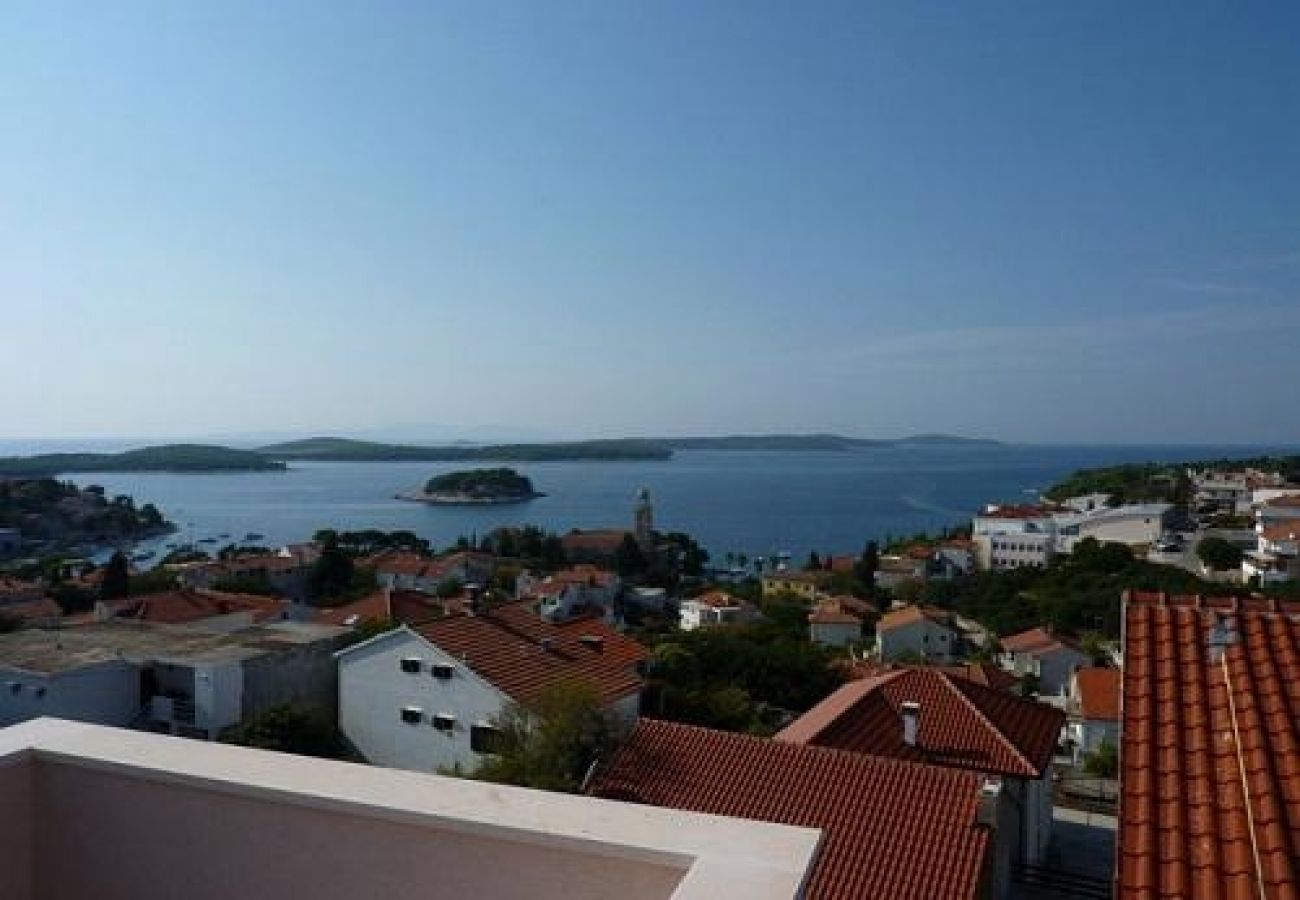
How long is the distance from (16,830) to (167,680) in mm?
17104

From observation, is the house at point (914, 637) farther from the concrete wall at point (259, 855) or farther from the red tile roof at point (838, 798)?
the concrete wall at point (259, 855)

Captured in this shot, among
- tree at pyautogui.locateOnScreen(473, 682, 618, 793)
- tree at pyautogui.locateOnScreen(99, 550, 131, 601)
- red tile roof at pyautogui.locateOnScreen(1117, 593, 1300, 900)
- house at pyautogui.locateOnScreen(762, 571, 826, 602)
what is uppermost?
red tile roof at pyautogui.locateOnScreen(1117, 593, 1300, 900)

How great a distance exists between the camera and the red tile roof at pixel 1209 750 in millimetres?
2670

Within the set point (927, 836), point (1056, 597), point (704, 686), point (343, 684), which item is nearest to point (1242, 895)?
point (927, 836)

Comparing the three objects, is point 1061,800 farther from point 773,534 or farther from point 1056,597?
point 773,534

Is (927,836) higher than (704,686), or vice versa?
(927,836)

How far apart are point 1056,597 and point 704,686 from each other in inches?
1458

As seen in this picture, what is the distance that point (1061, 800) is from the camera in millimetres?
15227

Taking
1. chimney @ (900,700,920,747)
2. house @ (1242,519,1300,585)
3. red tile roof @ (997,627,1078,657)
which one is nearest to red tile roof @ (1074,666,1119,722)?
red tile roof @ (997,627,1078,657)

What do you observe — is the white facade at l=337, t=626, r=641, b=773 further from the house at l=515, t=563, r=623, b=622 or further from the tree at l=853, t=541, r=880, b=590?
the tree at l=853, t=541, r=880, b=590

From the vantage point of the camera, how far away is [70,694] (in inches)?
653

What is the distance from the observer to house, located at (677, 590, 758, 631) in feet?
154

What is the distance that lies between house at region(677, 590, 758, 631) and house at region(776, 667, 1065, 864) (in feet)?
110

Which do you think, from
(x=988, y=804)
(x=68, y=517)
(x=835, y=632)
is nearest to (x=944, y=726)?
(x=988, y=804)
